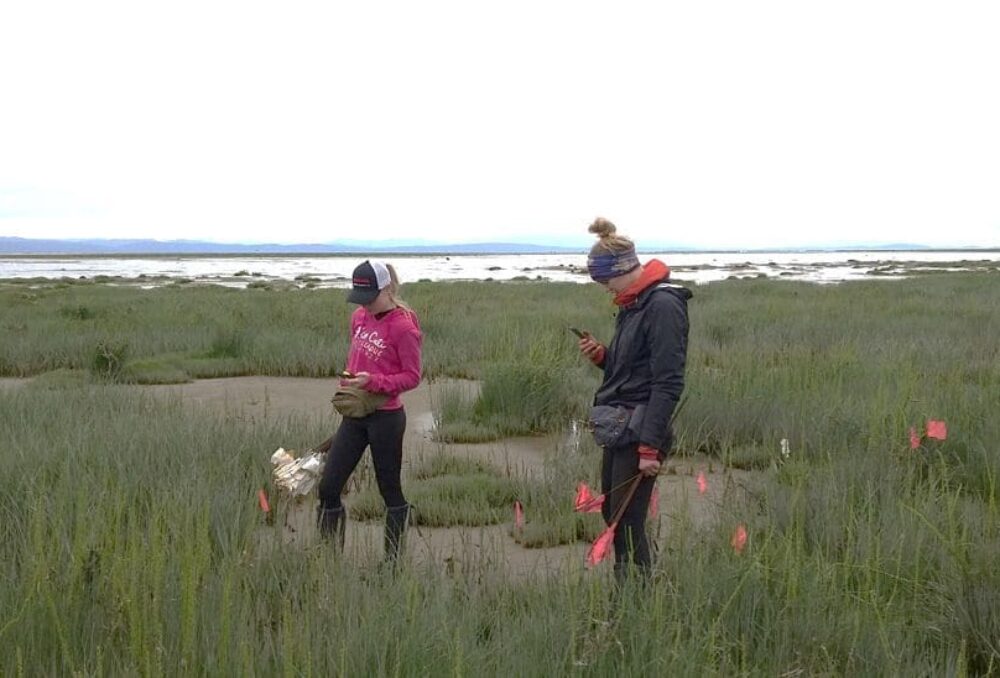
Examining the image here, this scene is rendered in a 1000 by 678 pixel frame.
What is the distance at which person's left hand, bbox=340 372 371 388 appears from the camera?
400 centimetres

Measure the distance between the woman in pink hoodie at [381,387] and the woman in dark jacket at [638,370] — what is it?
110 cm

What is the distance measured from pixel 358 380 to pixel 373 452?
46 cm

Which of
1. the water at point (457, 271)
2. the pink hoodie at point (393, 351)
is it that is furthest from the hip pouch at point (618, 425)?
the water at point (457, 271)

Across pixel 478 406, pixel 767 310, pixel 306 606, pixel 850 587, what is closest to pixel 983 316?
pixel 767 310

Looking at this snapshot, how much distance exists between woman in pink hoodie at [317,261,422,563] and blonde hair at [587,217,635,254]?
1177 mm

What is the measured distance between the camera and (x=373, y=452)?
4.26 m

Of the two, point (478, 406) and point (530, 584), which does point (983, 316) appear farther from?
point (530, 584)

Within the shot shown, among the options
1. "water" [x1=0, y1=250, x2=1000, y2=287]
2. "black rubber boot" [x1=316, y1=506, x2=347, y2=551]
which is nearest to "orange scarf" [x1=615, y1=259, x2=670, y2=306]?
"black rubber boot" [x1=316, y1=506, x2=347, y2=551]

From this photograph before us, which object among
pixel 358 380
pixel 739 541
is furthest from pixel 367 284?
pixel 739 541

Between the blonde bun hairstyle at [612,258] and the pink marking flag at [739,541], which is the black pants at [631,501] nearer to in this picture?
the pink marking flag at [739,541]

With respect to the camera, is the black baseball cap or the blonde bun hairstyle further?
the black baseball cap

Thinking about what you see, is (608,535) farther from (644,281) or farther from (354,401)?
(354,401)

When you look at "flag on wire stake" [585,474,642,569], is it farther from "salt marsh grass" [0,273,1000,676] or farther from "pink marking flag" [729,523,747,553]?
"pink marking flag" [729,523,747,553]

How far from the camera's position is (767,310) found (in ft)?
55.2
